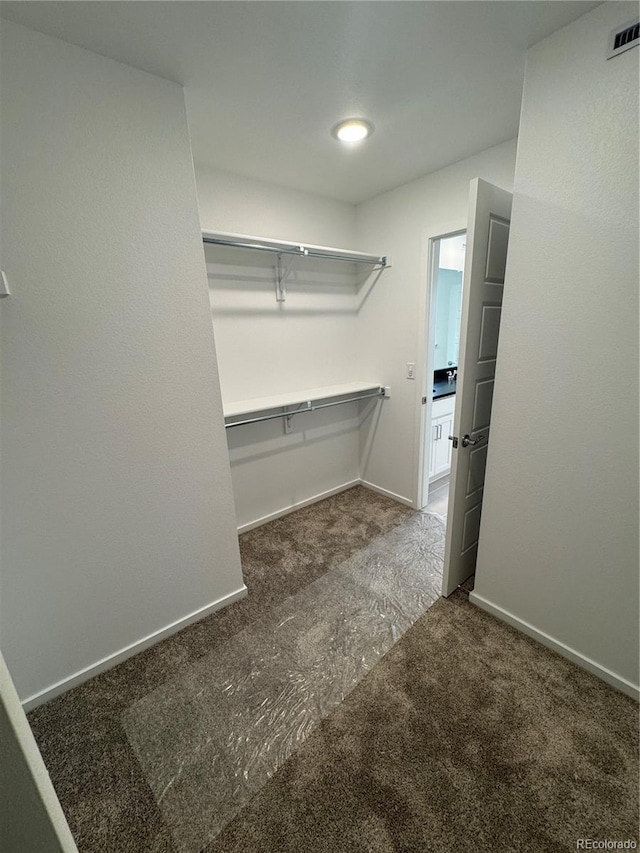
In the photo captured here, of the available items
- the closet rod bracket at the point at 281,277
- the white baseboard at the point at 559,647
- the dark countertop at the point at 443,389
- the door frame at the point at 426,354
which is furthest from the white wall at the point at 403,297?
the white baseboard at the point at 559,647

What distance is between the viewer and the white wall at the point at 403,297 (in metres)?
2.17

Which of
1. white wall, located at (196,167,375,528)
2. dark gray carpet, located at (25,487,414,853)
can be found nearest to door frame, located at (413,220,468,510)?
dark gray carpet, located at (25,487,414,853)

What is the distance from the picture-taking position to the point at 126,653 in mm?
1663

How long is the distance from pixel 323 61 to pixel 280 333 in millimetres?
1482

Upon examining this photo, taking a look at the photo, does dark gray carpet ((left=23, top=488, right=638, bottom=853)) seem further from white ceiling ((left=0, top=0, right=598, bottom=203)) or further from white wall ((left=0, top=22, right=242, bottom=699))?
white ceiling ((left=0, top=0, right=598, bottom=203))

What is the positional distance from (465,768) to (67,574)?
1.70 metres

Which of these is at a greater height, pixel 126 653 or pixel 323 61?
pixel 323 61

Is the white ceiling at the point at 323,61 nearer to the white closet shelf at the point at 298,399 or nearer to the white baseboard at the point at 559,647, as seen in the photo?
the white closet shelf at the point at 298,399

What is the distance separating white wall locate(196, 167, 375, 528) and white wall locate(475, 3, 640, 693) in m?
1.55

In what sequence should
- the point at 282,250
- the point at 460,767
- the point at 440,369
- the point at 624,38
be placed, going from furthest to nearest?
the point at 440,369, the point at 282,250, the point at 460,767, the point at 624,38

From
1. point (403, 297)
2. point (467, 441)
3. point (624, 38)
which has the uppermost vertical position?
point (624, 38)

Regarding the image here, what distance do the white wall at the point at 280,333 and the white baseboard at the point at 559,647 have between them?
1.58m

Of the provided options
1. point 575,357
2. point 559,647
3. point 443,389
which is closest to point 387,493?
point 443,389

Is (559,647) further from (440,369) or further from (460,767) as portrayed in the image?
(440,369)
